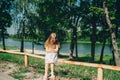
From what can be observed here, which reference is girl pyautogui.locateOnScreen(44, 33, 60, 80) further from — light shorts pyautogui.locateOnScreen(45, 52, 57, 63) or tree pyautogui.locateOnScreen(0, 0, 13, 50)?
tree pyautogui.locateOnScreen(0, 0, 13, 50)

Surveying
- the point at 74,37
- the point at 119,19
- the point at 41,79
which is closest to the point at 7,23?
the point at 74,37

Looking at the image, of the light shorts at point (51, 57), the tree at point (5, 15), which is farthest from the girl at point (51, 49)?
the tree at point (5, 15)

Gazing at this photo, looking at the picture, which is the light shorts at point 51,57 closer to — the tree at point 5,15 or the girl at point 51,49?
the girl at point 51,49

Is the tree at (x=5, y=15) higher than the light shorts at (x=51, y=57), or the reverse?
the tree at (x=5, y=15)

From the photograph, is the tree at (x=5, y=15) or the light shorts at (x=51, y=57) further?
the tree at (x=5, y=15)

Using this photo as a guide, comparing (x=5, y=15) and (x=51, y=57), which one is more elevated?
(x=5, y=15)

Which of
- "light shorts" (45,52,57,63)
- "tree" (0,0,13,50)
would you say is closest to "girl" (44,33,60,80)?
"light shorts" (45,52,57,63)

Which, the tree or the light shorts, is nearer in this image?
the light shorts

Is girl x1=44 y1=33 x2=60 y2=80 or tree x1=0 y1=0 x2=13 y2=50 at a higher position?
tree x1=0 y1=0 x2=13 y2=50

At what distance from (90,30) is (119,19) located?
684cm

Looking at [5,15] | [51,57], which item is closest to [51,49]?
[51,57]

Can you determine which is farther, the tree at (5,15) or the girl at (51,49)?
the tree at (5,15)

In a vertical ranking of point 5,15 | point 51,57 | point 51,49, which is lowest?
point 51,57

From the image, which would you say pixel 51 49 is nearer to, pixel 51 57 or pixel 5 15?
pixel 51 57
